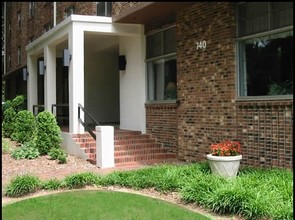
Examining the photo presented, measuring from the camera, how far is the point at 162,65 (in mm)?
11352

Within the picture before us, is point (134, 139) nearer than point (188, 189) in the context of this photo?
No

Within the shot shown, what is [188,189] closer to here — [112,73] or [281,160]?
[281,160]

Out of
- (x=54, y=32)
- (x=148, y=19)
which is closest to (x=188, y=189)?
(x=148, y=19)

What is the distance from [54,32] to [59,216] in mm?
8246

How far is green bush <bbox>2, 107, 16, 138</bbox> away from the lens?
1418 centimetres

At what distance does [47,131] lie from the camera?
422 inches

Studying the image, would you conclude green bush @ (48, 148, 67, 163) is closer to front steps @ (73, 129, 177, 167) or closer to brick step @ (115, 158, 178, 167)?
front steps @ (73, 129, 177, 167)

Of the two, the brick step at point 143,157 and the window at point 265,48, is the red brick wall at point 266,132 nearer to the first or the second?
the window at point 265,48

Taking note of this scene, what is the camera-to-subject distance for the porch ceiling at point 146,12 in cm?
977

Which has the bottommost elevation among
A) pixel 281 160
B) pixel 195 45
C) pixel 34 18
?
pixel 281 160

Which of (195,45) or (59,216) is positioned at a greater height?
(195,45)

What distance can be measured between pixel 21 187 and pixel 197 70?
4721 mm

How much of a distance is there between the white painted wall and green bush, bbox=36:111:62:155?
2491 mm

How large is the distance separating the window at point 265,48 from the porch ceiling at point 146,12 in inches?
76.2
